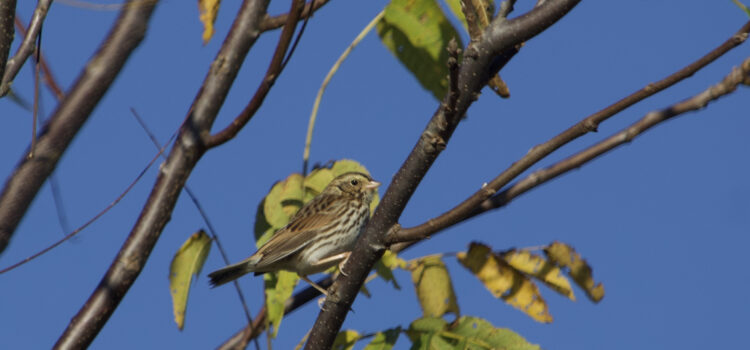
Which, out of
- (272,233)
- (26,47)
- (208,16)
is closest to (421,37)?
(208,16)

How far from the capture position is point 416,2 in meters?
4.53

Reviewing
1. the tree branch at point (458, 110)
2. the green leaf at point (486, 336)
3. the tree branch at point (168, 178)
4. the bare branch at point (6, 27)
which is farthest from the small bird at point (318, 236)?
the bare branch at point (6, 27)

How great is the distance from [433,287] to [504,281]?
368 millimetres

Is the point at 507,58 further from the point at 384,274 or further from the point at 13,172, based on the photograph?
the point at 13,172

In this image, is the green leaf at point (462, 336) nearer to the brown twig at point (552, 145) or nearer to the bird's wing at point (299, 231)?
the brown twig at point (552, 145)

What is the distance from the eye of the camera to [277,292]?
15.7ft

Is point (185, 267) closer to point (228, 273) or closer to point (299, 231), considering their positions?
point (228, 273)

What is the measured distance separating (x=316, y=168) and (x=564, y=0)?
215 cm

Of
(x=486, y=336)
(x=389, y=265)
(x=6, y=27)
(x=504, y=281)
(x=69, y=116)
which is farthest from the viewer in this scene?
(x=389, y=265)

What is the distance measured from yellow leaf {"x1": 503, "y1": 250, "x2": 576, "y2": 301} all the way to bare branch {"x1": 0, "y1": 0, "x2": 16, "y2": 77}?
241 cm

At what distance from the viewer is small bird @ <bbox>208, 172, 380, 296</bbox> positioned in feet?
20.2

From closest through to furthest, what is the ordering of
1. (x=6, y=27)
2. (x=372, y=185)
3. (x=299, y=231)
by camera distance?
(x=6, y=27) → (x=299, y=231) → (x=372, y=185)

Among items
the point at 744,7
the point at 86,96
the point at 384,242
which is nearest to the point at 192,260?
the point at 86,96

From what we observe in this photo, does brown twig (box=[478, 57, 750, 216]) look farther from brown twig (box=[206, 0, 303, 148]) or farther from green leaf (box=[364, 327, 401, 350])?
brown twig (box=[206, 0, 303, 148])
